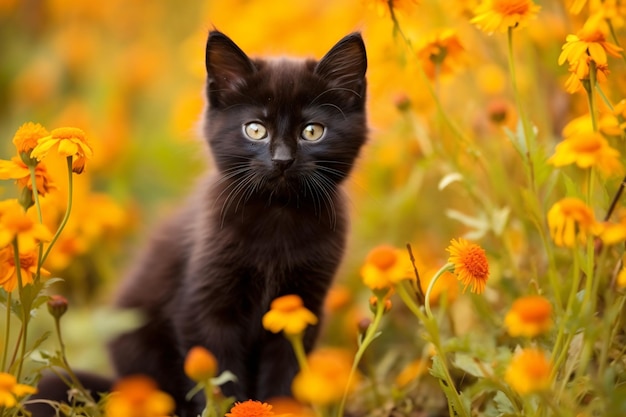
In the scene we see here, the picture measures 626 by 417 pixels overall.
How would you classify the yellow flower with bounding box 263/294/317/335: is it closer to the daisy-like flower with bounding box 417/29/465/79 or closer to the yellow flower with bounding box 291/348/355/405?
the yellow flower with bounding box 291/348/355/405

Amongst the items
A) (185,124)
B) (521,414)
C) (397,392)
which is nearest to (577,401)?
(521,414)

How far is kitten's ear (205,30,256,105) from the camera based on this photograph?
1.73 m

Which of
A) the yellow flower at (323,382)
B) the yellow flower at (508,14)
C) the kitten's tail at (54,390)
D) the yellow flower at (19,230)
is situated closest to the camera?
the yellow flower at (323,382)

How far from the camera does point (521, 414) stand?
4.27 ft

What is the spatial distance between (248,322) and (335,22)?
5.61 feet

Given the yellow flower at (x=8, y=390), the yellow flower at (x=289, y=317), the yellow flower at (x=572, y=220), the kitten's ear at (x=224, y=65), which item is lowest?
the yellow flower at (x=8, y=390)

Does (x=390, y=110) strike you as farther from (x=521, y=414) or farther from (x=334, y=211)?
(x=521, y=414)

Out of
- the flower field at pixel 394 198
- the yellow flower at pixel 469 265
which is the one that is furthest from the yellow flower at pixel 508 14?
the yellow flower at pixel 469 265

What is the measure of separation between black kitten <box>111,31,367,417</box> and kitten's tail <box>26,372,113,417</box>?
186mm

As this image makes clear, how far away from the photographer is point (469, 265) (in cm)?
131

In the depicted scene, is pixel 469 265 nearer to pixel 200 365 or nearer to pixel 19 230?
pixel 200 365

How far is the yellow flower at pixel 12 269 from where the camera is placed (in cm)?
134

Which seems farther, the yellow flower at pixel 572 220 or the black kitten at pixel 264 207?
the black kitten at pixel 264 207

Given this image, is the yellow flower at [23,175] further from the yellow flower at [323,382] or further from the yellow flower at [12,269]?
the yellow flower at [323,382]
